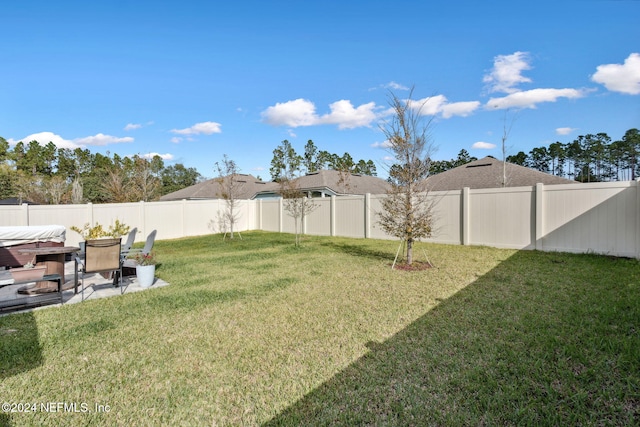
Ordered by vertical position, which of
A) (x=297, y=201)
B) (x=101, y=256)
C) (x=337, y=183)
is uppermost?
(x=337, y=183)

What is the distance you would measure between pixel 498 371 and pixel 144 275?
20.2ft

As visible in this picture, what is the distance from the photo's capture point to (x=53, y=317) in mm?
4480

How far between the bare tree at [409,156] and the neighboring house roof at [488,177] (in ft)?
31.5

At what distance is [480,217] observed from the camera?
34.7ft

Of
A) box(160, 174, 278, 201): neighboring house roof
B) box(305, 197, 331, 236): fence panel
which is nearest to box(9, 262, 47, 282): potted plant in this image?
box(305, 197, 331, 236): fence panel

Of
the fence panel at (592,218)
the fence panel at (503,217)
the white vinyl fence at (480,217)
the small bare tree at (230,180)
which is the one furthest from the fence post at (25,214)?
the fence panel at (592,218)

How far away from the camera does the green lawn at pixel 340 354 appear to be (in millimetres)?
2318

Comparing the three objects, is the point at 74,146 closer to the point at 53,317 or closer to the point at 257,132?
the point at 257,132

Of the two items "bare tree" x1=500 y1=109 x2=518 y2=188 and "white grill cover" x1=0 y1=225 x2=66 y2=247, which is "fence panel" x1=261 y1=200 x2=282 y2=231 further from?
"bare tree" x1=500 y1=109 x2=518 y2=188

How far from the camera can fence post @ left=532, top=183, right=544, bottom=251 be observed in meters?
9.16

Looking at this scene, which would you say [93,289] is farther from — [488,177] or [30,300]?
[488,177]

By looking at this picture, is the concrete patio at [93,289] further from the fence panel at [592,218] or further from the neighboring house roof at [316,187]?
the neighboring house roof at [316,187]

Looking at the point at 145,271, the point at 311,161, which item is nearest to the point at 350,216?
the point at 145,271

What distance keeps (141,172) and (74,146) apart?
2230cm
